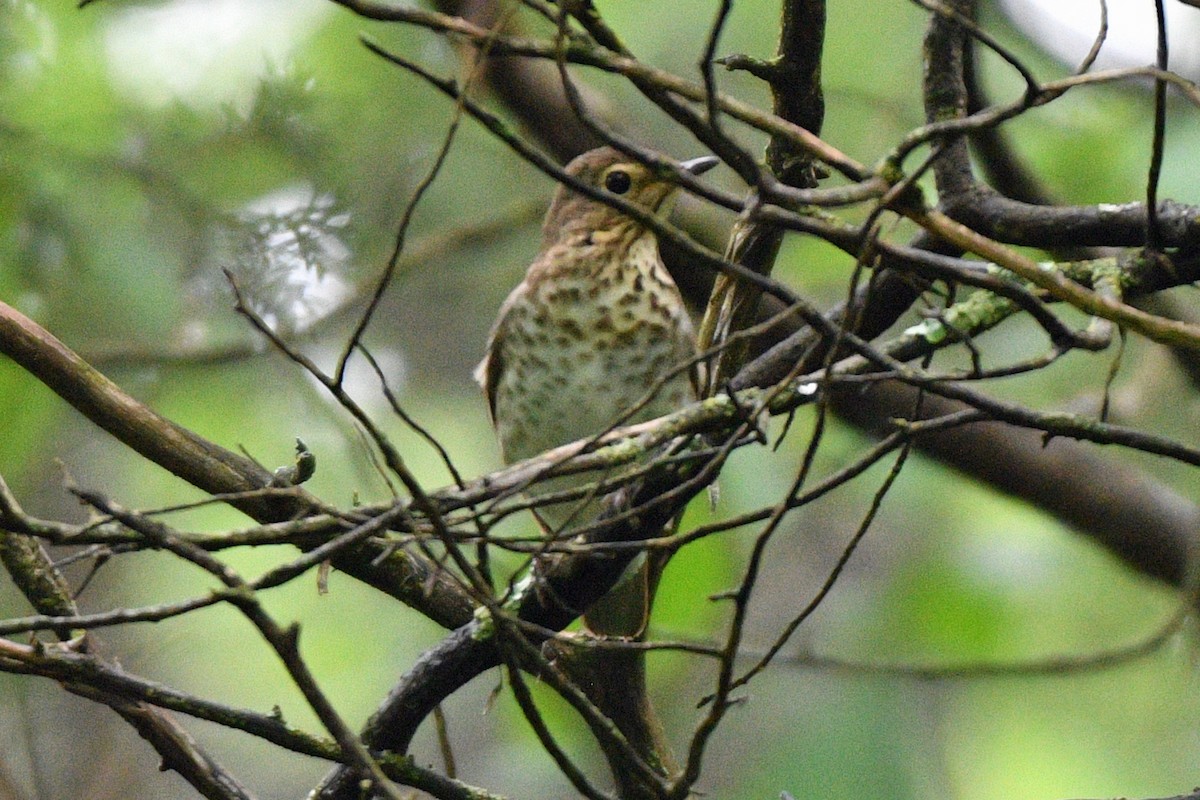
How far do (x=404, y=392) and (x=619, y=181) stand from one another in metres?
3.21

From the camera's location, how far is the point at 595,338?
2.94 meters

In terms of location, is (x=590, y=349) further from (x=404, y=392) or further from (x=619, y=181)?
(x=404, y=392)

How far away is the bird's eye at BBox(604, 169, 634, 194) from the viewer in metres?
2.99

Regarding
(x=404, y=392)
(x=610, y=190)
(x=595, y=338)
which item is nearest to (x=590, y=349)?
(x=595, y=338)

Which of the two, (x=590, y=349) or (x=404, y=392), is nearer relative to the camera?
(x=590, y=349)

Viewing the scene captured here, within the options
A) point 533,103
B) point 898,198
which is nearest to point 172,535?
point 898,198

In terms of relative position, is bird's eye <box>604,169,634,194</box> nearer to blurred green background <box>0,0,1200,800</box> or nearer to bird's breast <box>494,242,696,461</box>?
bird's breast <box>494,242,696,461</box>

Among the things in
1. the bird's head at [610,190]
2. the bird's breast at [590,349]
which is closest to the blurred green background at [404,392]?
the bird's breast at [590,349]

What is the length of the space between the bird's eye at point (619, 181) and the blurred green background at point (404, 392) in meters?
0.86

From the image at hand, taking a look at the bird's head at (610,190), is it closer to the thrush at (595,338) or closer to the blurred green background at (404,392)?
the thrush at (595,338)

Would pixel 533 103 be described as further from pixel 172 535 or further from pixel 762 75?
pixel 172 535

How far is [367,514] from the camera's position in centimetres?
168

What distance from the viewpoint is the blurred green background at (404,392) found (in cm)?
387

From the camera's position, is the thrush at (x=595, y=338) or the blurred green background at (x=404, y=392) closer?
the thrush at (x=595, y=338)
